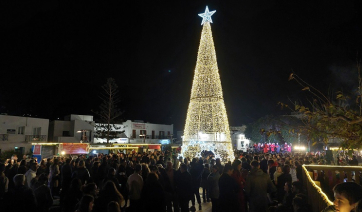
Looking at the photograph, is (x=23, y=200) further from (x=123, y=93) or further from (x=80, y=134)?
(x=123, y=93)

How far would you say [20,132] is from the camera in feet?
94.1

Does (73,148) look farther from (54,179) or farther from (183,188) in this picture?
(183,188)

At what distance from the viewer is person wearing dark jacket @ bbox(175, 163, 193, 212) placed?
732cm

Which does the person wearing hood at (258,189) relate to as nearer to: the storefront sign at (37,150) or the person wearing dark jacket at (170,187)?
the person wearing dark jacket at (170,187)

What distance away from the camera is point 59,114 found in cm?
4769

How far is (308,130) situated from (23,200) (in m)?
5.15

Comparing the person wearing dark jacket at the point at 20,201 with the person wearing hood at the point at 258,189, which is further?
the person wearing hood at the point at 258,189

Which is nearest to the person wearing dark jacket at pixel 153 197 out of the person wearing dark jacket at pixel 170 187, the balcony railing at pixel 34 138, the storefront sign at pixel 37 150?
the person wearing dark jacket at pixel 170 187

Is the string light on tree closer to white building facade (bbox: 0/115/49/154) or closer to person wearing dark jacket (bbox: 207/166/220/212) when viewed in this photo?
person wearing dark jacket (bbox: 207/166/220/212)

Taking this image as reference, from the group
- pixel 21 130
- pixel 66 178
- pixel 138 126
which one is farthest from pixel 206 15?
→ pixel 138 126

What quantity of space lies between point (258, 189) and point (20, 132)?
99.0 feet

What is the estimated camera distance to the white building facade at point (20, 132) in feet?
88.7

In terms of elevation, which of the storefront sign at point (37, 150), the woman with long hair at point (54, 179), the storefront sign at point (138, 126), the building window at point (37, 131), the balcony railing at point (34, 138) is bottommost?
the woman with long hair at point (54, 179)

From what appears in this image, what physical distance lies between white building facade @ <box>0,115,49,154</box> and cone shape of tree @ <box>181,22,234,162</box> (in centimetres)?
2037
